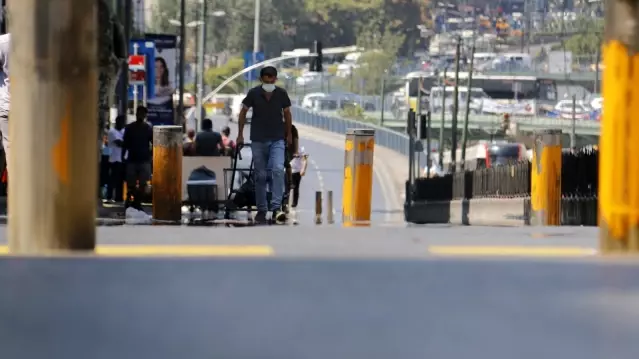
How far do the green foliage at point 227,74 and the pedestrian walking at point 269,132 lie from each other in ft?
439

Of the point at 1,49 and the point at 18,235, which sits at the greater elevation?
the point at 1,49

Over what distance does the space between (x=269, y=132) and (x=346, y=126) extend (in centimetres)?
11595

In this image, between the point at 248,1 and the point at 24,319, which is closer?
the point at 24,319

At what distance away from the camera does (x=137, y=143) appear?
68.4 ft

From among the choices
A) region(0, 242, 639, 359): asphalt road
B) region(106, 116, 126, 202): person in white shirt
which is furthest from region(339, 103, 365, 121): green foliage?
region(0, 242, 639, 359): asphalt road

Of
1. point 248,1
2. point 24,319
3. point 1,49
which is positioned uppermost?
point 248,1

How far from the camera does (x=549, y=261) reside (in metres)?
6.93

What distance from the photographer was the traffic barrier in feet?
56.3

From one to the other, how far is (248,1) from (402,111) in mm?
17434

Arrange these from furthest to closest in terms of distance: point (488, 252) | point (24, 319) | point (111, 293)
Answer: point (488, 252)
point (111, 293)
point (24, 319)

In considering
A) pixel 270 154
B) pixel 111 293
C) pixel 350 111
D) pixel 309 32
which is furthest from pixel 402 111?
pixel 111 293

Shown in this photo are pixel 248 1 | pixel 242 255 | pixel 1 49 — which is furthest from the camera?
pixel 248 1

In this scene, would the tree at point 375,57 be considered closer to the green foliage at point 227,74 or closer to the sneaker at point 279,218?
the green foliage at point 227,74

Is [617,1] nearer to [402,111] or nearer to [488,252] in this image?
[488,252]
